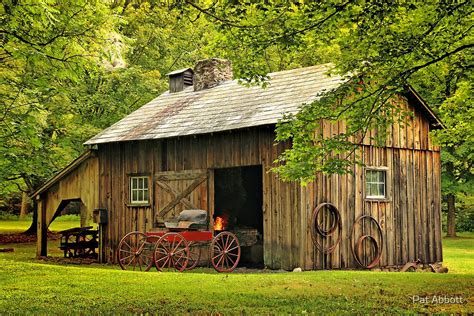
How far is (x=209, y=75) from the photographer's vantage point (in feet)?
78.1

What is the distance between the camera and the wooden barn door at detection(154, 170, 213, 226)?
19766 millimetres

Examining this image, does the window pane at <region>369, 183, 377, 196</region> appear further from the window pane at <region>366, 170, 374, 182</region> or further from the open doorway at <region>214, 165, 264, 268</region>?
the open doorway at <region>214, 165, 264, 268</region>

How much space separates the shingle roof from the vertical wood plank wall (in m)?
0.39

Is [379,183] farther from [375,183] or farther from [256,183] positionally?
[256,183]

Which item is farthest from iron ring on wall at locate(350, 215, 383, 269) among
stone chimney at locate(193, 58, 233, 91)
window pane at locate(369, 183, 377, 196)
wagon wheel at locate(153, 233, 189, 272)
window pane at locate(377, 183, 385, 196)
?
stone chimney at locate(193, 58, 233, 91)

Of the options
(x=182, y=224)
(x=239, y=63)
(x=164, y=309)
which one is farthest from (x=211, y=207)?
(x=164, y=309)

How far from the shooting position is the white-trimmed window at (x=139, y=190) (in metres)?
21.6

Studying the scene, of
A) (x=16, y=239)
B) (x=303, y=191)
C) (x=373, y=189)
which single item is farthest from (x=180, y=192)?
(x=16, y=239)

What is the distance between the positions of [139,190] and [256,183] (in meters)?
3.70

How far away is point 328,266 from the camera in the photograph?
17875 millimetres

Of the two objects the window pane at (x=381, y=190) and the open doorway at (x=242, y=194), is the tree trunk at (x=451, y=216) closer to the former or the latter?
the open doorway at (x=242, y=194)

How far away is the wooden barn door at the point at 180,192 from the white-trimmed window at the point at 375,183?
14.1 ft

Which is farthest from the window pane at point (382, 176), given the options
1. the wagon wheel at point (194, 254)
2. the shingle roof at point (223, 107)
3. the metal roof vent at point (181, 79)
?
the metal roof vent at point (181, 79)

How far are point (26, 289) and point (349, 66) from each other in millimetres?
6969
